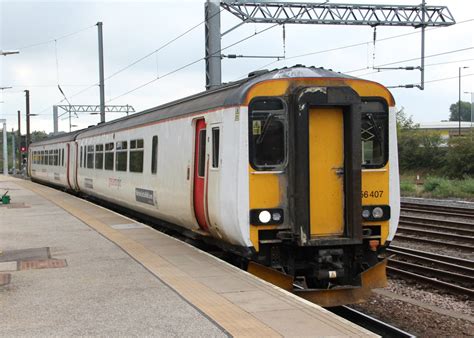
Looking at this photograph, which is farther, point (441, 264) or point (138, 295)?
point (441, 264)

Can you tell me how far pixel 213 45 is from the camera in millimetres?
17266

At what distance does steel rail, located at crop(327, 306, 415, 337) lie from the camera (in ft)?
21.9

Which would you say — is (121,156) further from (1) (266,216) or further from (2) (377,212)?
(2) (377,212)

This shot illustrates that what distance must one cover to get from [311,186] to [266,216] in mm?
681

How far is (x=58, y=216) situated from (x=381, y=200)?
412 inches

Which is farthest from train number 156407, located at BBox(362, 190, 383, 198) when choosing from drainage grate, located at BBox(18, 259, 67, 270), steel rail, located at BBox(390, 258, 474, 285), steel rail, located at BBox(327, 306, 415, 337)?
drainage grate, located at BBox(18, 259, 67, 270)

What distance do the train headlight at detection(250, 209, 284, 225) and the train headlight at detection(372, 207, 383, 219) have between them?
51.6 inches

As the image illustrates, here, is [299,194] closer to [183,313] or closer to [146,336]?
[183,313]

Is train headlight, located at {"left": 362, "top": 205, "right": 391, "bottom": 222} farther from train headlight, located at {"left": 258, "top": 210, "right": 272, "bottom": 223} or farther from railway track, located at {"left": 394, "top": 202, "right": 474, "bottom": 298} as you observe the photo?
train headlight, located at {"left": 258, "top": 210, "right": 272, "bottom": 223}

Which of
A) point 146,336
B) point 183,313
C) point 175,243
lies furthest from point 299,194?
point 175,243

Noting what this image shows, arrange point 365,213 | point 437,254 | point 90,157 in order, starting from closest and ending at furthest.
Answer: point 365,213 → point 437,254 → point 90,157

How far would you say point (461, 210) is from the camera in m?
21.3

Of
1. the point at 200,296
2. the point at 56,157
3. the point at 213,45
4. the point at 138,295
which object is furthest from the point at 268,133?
the point at 56,157

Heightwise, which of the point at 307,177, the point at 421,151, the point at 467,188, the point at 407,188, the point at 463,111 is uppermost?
the point at 463,111
